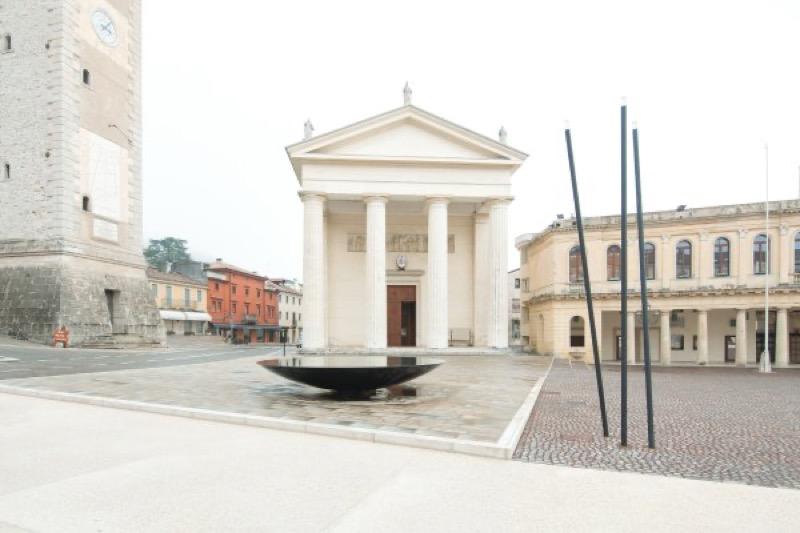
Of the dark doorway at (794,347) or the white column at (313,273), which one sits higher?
the white column at (313,273)

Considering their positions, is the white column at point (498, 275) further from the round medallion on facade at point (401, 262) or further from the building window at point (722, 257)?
the building window at point (722, 257)

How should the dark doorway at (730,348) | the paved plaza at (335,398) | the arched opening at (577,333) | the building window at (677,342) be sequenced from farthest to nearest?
the building window at (677,342), the arched opening at (577,333), the dark doorway at (730,348), the paved plaza at (335,398)

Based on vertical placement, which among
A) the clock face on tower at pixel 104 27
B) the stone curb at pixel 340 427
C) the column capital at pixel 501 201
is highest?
the clock face on tower at pixel 104 27

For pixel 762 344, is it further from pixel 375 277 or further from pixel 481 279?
pixel 375 277

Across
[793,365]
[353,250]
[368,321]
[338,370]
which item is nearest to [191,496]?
[338,370]

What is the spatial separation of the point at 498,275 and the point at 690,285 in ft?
56.1

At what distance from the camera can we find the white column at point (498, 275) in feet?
90.2

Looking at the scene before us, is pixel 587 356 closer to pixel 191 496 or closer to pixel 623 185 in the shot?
pixel 623 185

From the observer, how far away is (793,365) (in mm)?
35531

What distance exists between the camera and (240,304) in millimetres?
69875

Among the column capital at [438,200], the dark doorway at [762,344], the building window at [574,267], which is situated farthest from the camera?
the building window at [574,267]

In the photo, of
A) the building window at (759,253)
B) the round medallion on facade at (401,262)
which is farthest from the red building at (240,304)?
the building window at (759,253)

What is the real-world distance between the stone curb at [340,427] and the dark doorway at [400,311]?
21.5m

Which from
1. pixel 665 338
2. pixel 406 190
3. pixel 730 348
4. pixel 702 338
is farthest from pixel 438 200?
pixel 730 348
